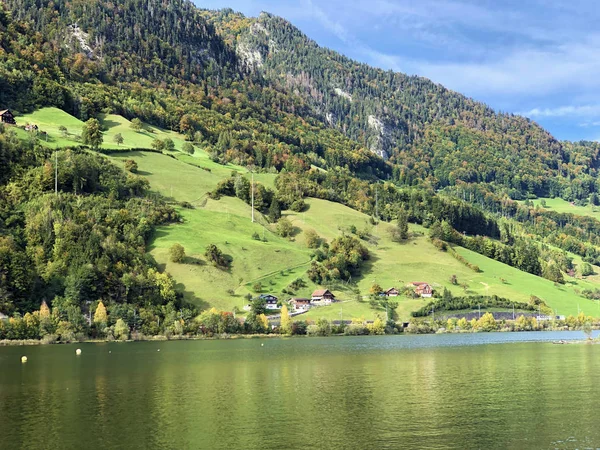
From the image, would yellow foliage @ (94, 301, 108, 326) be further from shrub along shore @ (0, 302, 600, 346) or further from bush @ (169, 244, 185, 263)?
bush @ (169, 244, 185, 263)

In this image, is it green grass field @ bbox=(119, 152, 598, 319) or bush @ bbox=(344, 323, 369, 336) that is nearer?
bush @ bbox=(344, 323, 369, 336)

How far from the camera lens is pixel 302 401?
2119 inches

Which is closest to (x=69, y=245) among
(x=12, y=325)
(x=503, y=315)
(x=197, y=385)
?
(x=12, y=325)

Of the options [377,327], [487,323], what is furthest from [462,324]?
[377,327]

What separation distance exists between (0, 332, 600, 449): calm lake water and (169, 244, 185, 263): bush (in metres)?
65.9

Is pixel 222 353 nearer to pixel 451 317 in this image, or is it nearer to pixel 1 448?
pixel 1 448

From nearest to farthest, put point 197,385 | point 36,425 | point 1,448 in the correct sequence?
point 1,448 < point 36,425 < point 197,385

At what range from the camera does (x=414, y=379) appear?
218 feet

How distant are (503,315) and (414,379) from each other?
11751 centimetres

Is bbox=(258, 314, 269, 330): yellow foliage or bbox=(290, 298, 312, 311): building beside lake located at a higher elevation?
bbox=(290, 298, 312, 311): building beside lake

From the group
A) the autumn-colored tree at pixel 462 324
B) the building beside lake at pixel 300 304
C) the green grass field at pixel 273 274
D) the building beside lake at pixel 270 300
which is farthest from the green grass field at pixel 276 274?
the autumn-colored tree at pixel 462 324

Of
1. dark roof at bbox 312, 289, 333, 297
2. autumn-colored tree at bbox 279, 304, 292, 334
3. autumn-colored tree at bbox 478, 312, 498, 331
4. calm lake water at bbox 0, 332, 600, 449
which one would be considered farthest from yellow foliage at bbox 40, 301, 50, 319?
autumn-colored tree at bbox 478, 312, 498, 331

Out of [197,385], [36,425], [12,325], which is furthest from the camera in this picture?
[12,325]

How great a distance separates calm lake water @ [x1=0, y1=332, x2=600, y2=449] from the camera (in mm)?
40188
